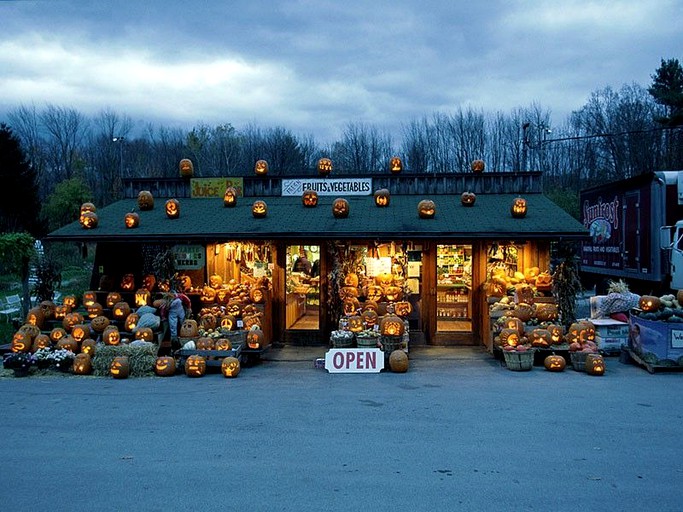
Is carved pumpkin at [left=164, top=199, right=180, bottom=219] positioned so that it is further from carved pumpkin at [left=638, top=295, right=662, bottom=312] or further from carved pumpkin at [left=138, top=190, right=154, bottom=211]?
carved pumpkin at [left=638, top=295, right=662, bottom=312]

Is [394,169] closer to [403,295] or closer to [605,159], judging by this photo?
[403,295]

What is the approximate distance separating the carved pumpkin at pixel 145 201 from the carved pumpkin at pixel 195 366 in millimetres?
6152

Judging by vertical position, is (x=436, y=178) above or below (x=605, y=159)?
below

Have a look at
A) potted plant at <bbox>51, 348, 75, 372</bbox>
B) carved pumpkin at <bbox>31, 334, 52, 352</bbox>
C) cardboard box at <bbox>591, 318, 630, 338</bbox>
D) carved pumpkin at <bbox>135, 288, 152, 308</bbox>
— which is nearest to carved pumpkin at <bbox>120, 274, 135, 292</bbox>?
carved pumpkin at <bbox>135, 288, 152, 308</bbox>

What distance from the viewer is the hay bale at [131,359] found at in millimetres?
10562

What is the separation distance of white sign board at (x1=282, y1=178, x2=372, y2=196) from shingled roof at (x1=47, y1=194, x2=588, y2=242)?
13.1 inches

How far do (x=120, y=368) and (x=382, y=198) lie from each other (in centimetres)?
730

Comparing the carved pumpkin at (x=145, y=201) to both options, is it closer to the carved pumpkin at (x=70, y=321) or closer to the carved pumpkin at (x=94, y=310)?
the carved pumpkin at (x=94, y=310)

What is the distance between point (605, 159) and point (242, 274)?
35.2 m

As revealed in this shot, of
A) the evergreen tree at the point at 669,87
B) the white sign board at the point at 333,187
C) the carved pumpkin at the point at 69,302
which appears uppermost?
the evergreen tree at the point at 669,87

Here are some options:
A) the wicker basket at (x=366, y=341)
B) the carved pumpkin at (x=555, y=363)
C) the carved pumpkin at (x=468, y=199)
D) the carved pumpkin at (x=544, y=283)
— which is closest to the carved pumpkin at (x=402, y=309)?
the wicker basket at (x=366, y=341)

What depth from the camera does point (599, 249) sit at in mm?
18078

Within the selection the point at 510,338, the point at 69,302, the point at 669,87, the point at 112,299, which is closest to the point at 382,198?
the point at 510,338

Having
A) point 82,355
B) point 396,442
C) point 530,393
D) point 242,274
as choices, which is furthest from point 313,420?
point 242,274
